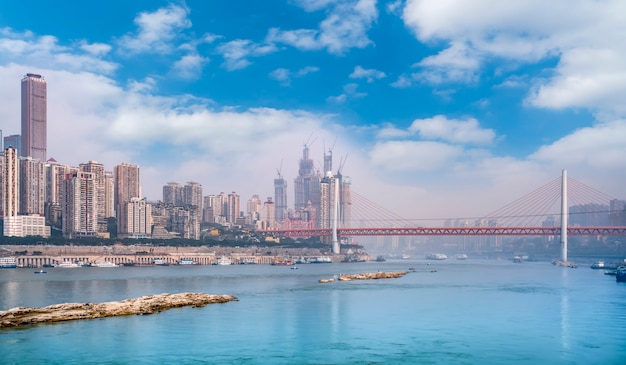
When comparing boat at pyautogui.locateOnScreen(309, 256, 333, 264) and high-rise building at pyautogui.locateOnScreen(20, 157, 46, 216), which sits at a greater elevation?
high-rise building at pyautogui.locateOnScreen(20, 157, 46, 216)

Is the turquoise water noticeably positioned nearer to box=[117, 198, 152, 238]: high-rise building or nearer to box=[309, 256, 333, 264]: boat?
box=[309, 256, 333, 264]: boat

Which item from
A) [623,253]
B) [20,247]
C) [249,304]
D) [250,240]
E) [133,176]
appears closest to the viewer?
[249,304]

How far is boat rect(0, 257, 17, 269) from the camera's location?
10662 centimetres

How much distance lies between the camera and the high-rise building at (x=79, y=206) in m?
135

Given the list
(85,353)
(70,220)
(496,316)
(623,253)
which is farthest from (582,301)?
(623,253)

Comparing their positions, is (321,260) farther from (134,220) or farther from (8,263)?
(8,263)

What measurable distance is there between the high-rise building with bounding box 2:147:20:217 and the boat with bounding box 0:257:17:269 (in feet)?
99.4

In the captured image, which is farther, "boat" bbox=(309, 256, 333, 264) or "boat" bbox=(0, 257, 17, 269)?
"boat" bbox=(309, 256, 333, 264)

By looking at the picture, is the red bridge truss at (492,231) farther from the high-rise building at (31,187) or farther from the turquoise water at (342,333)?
the high-rise building at (31,187)

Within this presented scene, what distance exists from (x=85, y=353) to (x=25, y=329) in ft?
24.0

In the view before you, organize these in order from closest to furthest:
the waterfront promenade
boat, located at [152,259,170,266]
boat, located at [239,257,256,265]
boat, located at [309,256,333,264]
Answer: the waterfront promenade
boat, located at [152,259,170,266]
boat, located at [239,257,256,265]
boat, located at [309,256,333,264]

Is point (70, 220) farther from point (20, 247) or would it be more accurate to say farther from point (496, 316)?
point (496, 316)

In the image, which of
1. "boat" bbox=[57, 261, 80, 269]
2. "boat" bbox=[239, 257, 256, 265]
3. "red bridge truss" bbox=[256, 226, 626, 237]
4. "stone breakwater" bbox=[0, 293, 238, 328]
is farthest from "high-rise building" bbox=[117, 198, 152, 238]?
"stone breakwater" bbox=[0, 293, 238, 328]

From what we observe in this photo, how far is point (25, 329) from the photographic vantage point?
3041 centimetres
